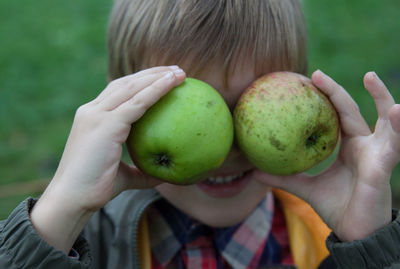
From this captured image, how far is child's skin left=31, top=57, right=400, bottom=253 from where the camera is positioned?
1525mm

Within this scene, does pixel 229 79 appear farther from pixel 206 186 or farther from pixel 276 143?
pixel 206 186

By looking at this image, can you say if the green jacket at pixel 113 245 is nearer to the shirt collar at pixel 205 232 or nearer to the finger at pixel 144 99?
the shirt collar at pixel 205 232

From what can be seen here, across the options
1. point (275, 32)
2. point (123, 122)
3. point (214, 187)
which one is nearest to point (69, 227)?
point (123, 122)

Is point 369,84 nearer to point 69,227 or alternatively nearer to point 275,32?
point 275,32

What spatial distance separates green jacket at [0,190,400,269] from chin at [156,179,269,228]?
140 millimetres

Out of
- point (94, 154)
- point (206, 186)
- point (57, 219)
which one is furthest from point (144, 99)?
point (206, 186)

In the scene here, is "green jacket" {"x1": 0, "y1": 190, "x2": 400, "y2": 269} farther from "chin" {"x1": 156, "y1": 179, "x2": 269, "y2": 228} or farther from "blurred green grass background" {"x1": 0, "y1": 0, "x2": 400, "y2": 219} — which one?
"blurred green grass background" {"x1": 0, "y1": 0, "x2": 400, "y2": 219}

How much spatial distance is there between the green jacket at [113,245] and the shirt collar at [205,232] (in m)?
0.11

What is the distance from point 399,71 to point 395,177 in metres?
1.48

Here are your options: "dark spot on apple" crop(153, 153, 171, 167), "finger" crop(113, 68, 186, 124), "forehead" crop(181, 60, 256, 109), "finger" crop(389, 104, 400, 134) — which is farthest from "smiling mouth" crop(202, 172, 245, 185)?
"finger" crop(389, 104, 400, 134)

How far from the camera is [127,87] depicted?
5.15 feet

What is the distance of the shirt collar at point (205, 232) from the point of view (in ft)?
6.76

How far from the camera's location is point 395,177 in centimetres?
336

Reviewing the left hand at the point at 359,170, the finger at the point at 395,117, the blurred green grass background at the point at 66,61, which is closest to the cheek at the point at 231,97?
the left hand at the point at 359,170
